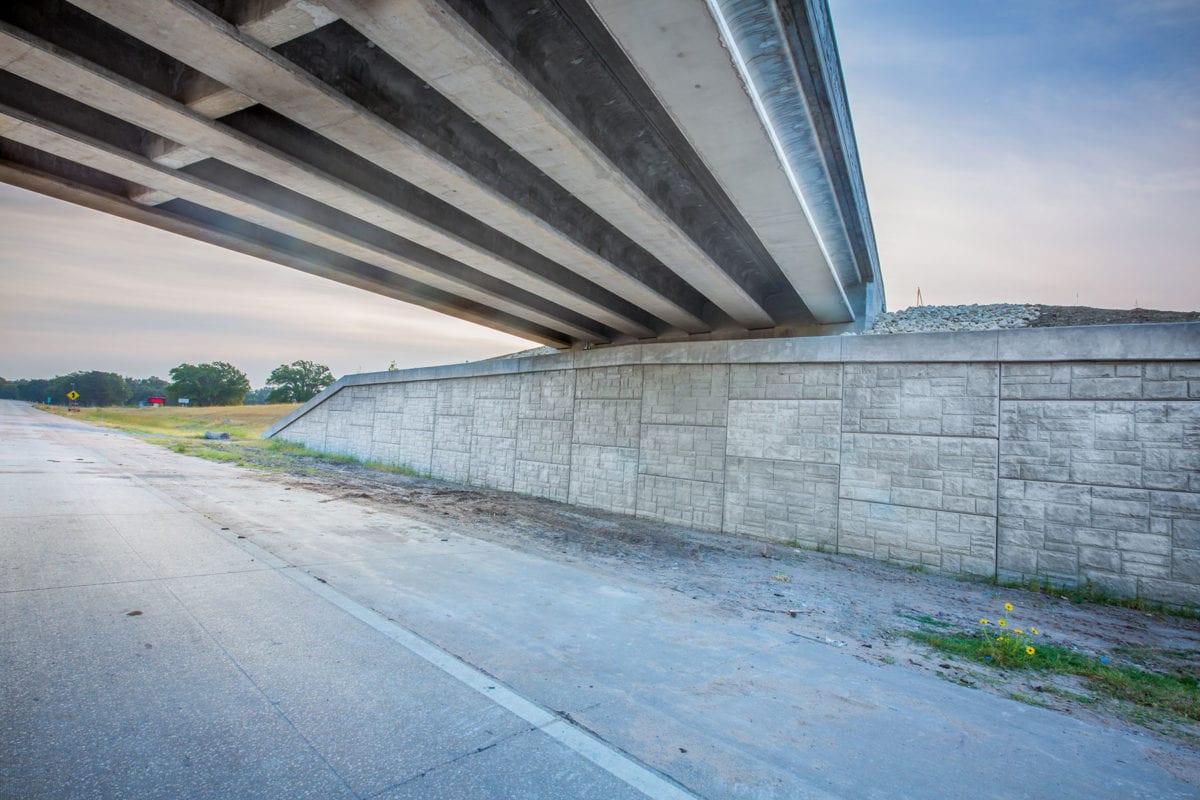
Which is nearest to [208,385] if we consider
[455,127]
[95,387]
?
[95,387]

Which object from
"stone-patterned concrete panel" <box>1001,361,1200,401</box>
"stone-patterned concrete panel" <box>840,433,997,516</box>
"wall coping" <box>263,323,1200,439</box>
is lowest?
"stone-patterned concrete panel" <box>840,433,997,516</box>

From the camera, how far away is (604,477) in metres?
13.6

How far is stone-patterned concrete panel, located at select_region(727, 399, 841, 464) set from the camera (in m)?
9.98

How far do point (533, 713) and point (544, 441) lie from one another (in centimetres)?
1180

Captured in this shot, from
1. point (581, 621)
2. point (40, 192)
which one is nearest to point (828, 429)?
point (581, 621)

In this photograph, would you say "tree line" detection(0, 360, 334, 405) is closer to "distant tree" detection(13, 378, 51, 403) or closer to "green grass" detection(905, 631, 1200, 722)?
"distant tree" detection(13, 378, 51, 403)

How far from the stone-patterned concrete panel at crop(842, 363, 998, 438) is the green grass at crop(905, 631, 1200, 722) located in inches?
157

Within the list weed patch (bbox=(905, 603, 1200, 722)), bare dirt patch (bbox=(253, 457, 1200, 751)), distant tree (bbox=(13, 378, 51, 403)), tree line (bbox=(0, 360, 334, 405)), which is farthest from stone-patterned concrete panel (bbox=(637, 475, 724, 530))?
distant tree (bbox=(13, 378, 51, 403))

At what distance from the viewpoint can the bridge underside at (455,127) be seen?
4.67 m

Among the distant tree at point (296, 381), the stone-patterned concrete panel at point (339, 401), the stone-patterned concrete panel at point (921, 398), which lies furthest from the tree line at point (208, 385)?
the stone-patterned concrete panel at point (921, 398)

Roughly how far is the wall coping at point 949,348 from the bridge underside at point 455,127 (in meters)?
1.34

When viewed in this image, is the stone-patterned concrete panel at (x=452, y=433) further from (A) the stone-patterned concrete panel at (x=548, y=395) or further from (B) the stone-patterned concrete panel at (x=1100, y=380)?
(B) the stone-patterned concrete panel at (x=1100, y=380)

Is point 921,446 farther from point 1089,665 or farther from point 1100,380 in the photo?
point 1089,665

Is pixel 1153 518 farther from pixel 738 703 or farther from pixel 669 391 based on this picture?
pixel 669 391
